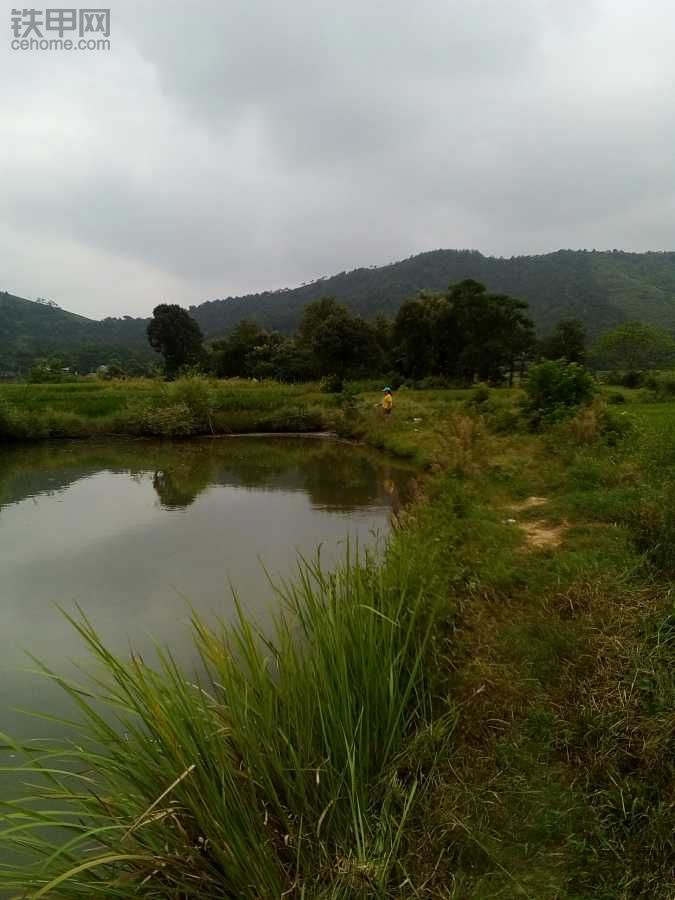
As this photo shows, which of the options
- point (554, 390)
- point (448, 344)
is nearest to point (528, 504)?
point (554, 390)

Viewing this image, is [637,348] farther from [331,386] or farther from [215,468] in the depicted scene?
[215,468]

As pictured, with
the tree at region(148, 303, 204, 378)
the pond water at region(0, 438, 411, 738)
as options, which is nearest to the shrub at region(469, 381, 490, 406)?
the pond water at region(0, 438, 411, 738)

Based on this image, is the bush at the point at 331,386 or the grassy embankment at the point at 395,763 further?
the bush at the point at 331,386

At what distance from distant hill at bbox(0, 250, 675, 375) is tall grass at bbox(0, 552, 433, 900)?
45617 millimetres

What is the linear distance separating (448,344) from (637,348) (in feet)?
34.9

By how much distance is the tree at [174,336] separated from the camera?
34.8m

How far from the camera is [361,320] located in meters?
28.6

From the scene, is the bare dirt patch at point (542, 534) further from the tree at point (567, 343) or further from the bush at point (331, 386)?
the tree at point (567, 343)

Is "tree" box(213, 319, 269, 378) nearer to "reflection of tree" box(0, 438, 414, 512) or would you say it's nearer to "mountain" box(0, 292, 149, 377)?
"mountain" box(0, 292, 149, 377)

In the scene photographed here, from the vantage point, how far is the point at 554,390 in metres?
11.9

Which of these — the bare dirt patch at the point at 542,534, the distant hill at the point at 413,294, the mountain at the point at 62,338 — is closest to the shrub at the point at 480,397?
the bare dirt patch at the point at 542,534

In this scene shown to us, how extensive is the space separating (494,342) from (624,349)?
8.64 m

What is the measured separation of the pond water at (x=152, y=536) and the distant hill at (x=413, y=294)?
36364 mm

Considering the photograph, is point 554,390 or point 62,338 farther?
point 62,338
